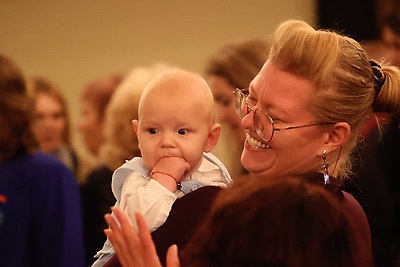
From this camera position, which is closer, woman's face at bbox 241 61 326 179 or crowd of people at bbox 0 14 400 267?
crowd of people at bbox 0 14 400 267

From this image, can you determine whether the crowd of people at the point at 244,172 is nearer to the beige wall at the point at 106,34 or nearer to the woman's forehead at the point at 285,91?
the woman's forehead at the point at 285,91

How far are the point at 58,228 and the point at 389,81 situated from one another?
156 centimetres

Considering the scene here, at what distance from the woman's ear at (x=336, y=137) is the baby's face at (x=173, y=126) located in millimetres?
276

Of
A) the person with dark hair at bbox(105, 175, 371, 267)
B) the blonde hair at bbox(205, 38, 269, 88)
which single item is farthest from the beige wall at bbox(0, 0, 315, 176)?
the person with dark hair at bbox(105, 175, 371, 267)

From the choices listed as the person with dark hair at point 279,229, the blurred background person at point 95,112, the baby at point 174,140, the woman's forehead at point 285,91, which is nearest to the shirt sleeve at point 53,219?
the baby at point 174,140

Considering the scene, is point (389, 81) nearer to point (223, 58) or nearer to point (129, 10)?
point (223, 58)

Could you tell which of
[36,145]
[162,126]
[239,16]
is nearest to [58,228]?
[36,145]

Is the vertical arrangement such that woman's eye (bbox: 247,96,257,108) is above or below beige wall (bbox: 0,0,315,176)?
above

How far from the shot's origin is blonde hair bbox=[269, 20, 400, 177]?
6.18 feet

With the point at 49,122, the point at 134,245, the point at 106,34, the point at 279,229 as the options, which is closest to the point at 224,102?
the point at 134,245

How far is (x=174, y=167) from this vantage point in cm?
188

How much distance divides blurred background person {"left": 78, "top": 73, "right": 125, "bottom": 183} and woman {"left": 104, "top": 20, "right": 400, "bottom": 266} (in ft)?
8.39

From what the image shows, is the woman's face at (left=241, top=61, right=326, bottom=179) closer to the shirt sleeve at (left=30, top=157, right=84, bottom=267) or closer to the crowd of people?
the crowd of people

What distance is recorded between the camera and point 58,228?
3.15m
